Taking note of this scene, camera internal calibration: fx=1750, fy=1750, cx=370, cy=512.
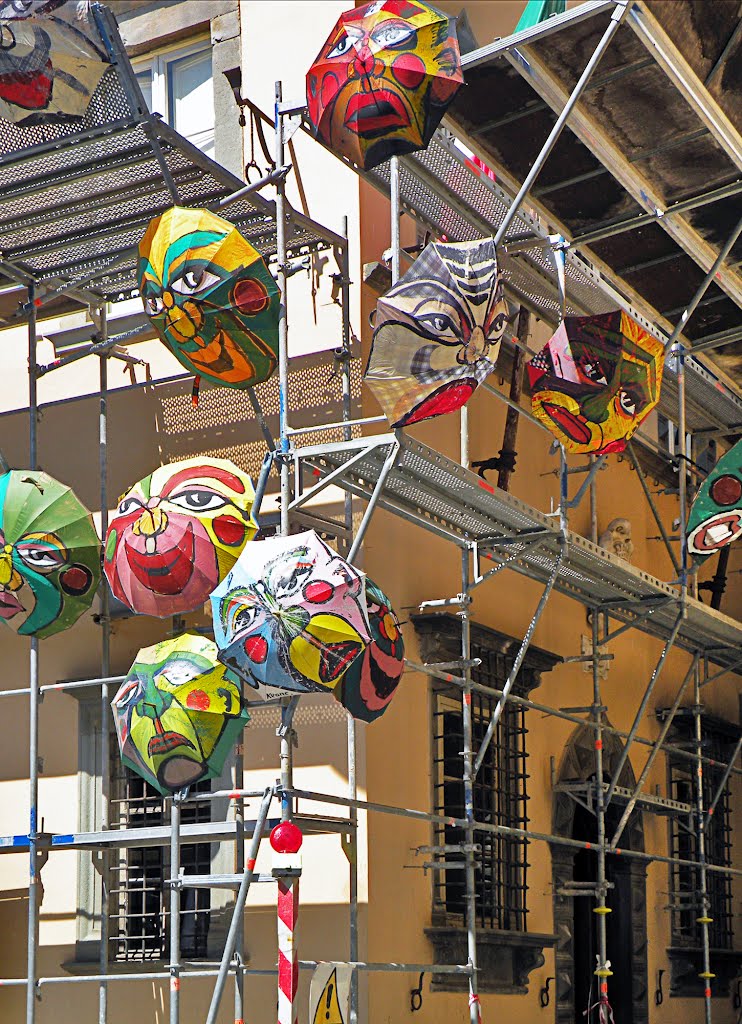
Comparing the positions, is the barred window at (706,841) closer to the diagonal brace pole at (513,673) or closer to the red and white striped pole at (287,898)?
the diagonal brace pole at (513,673)

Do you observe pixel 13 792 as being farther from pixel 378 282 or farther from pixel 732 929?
pixel 732 929

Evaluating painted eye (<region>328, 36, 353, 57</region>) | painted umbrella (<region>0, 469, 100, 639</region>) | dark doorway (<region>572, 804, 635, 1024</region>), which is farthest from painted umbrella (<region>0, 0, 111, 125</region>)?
dark doorway (<region>572, 804, 635, 1024</region>)

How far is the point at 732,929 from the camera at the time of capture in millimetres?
17766

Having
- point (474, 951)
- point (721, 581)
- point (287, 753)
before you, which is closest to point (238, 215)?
point (287, 753)

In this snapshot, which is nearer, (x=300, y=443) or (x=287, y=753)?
(x=287, y=753)

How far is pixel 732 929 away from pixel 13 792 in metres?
8.48

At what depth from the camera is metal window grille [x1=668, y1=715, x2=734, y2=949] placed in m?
16.3

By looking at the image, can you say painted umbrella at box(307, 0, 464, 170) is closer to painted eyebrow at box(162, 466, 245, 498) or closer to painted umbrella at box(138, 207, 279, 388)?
painted umbrella at box(138, 207, 279, 388)

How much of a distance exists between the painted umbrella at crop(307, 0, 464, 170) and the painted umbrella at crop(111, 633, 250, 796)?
10.0 ft

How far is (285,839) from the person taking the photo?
9.02 metres

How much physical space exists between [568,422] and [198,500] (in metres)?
2.79

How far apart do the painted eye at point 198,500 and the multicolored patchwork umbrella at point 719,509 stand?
4.81 m

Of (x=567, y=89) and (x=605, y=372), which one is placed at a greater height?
(x=567, y=89)

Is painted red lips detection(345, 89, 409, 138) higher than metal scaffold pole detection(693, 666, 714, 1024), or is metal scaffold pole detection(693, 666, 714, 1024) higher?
painted red lips detection(345, 89, 409, 138)
